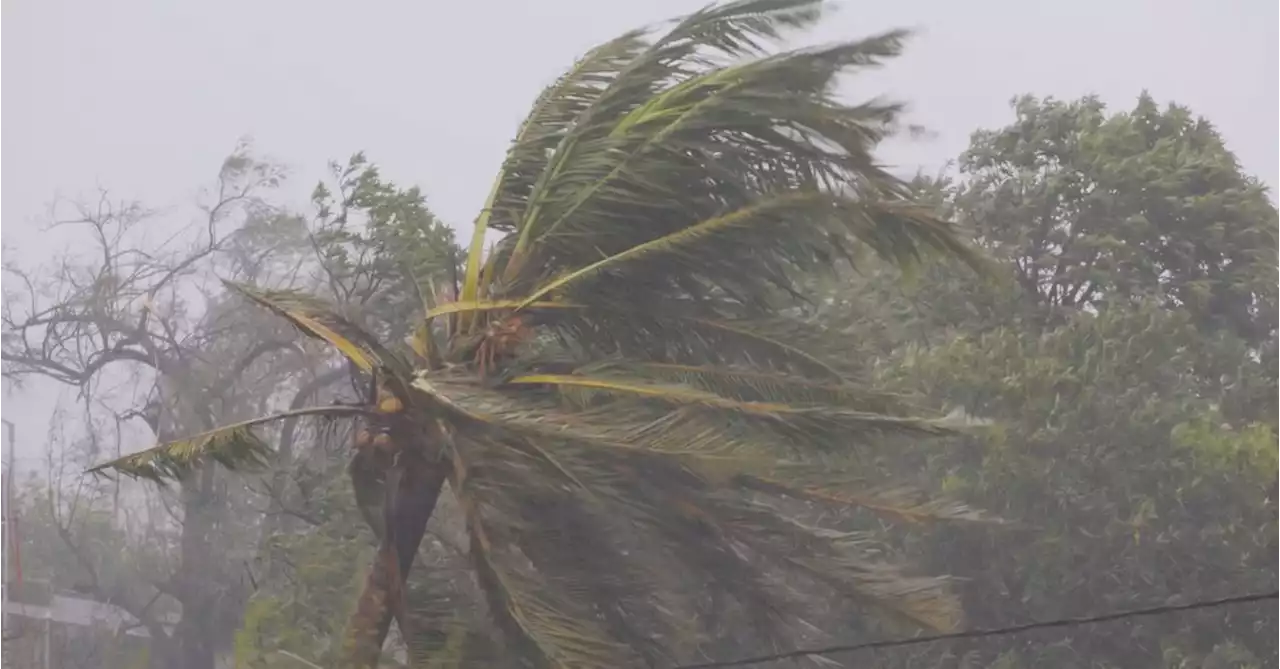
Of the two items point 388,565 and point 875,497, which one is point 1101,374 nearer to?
point 875,497

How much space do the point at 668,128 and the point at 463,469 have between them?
2.77ft

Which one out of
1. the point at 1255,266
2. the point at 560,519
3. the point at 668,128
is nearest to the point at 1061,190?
the point at 1255,266

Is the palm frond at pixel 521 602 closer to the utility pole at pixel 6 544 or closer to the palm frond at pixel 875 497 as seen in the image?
the palm frond at pixel 875 497

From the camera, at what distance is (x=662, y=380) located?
2.88m

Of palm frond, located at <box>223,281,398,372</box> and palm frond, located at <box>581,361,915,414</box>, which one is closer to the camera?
palm frond, located at <box>581,361,915,414</box>

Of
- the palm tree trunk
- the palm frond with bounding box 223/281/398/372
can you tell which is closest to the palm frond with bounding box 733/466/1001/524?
the palm tree trunk

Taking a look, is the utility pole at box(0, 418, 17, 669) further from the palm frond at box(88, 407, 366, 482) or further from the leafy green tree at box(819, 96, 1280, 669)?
the leafy green tree at box(819, 96, 1280, 669)

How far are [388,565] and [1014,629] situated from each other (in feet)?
4.50

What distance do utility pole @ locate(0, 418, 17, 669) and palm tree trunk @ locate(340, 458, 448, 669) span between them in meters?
1.53

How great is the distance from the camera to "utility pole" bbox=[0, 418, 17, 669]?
4.02 metres

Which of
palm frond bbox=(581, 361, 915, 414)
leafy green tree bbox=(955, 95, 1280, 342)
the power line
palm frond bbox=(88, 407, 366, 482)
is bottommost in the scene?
the power line

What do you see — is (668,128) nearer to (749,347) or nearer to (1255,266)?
(749,347)

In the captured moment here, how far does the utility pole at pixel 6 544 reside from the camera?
402cm

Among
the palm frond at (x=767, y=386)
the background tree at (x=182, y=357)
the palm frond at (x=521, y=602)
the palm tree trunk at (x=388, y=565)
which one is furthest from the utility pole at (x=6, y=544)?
the palm frond at (x=767, y=386)
